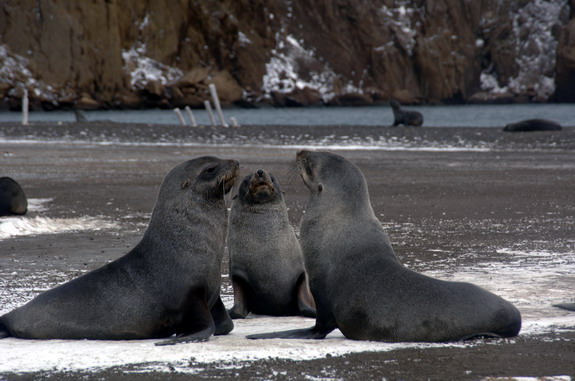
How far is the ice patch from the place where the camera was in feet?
32.5

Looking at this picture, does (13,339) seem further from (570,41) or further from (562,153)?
(570,41)

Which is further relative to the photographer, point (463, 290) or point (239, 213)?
point (239, 213)

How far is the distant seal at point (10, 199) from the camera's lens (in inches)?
438

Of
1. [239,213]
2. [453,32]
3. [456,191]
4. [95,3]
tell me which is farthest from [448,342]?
[453,32]

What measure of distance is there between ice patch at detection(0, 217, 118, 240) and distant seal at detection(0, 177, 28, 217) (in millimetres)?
635

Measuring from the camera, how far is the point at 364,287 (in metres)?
5.39

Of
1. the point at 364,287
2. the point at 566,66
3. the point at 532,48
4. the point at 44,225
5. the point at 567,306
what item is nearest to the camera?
the point at 364,287

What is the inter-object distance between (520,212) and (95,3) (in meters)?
69.2

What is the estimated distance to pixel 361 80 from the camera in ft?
348

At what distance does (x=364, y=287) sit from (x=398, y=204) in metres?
7.47

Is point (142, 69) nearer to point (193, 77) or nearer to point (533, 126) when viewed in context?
point (193, 77)

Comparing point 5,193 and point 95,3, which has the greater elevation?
point 95,3

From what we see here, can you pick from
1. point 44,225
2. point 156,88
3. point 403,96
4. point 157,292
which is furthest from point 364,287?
point 403,96

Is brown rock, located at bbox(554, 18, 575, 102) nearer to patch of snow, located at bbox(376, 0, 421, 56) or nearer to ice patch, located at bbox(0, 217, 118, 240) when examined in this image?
patch of snow, located at bbox(376, 0, 421, 56)
